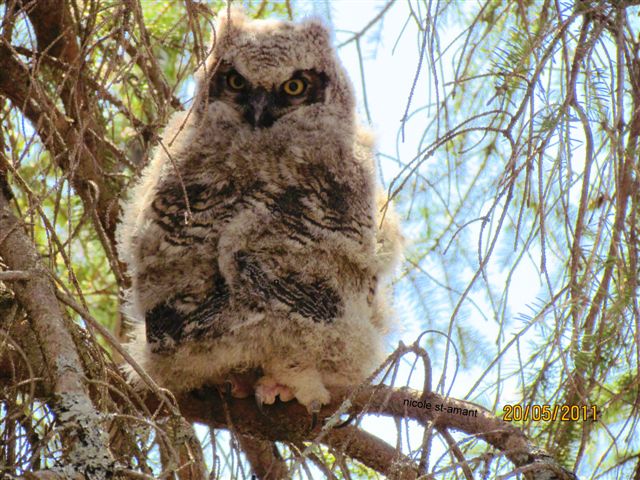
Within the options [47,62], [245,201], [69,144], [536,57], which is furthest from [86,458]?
[47,62]

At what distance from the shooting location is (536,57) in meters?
1.95

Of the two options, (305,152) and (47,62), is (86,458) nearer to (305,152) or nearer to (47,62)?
(305,152)

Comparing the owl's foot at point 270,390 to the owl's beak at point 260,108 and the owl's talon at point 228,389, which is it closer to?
the owl's talon at point 228,389

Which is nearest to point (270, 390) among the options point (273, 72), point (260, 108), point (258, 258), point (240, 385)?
point (240, 385)

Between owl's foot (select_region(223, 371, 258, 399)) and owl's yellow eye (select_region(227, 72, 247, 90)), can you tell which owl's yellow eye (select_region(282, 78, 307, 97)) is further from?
owl's foot (select_region(223, 371, 258, 399))

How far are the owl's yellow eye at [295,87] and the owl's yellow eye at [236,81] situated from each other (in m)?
0.13

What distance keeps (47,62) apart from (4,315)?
973 mm

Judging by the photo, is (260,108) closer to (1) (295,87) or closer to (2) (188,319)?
(1) (295,87)

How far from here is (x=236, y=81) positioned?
2828 millimetres

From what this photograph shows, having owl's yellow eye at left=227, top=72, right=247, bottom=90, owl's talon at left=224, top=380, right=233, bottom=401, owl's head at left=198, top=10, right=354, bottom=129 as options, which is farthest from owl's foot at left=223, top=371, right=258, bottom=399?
owl's yellow eye at left=227, top=72, right=247, bottom=90
